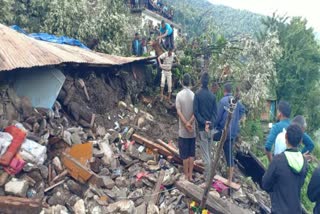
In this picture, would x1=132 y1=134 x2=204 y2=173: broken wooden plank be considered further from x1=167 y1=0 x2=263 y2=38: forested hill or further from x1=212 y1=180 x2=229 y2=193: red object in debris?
x1=167 y1=0 x2=263 y2=38: forested hill

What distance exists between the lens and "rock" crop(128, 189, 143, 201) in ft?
18.3

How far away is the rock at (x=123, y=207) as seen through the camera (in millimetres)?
5094

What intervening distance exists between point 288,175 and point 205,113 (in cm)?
212

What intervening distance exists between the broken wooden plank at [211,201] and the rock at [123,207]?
2.87ft

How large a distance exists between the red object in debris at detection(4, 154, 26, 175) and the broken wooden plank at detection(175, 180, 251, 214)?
2.40m

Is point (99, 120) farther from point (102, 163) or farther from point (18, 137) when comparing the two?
point (18, 137)

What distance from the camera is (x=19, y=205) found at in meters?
4.60

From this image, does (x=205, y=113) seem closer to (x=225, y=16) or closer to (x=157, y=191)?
(x=157, y=191)

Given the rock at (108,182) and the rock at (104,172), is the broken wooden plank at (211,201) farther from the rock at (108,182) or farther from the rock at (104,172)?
the rock at (104,172)

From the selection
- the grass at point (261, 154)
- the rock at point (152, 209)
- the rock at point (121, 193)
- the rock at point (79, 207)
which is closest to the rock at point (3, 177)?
the rock at point (79, 207)

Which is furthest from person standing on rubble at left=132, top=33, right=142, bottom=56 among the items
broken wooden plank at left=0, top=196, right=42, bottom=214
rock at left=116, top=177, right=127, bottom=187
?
broken wooden plank at left=0, top=196, right=42, bottom=214

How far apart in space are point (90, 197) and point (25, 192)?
934mm

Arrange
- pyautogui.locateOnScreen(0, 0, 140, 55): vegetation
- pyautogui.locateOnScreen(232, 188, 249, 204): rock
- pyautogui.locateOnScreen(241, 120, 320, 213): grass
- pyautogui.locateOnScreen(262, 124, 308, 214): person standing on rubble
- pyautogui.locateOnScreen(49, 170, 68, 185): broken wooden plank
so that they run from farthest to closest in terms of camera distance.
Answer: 1. pyautogui.locateOnScreen(0, 0, 140, 55): vegetation
2. pyautogui.locateOnScreen(241, 120, 320, 213): grass
3. pyautogui.locateOnScreen(232, 188, 249, 204): rock
4. pyautogui.locateOnScreen(49, 170, 68, 185): broken wooden plank
5. pyautogui.locateOnScreen(262, 124, 308, 214): person standing on rubble

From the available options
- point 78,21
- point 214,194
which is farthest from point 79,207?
point 78,21
